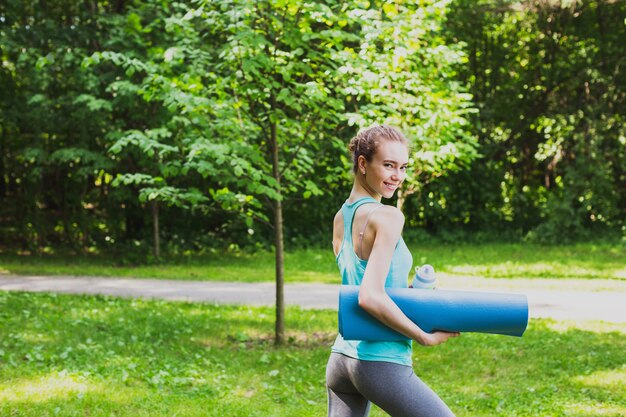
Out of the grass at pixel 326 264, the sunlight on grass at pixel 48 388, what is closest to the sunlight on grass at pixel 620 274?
the grass at pixel 326 264

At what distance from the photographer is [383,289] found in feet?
8.73

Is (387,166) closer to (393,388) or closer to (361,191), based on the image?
(361,191)

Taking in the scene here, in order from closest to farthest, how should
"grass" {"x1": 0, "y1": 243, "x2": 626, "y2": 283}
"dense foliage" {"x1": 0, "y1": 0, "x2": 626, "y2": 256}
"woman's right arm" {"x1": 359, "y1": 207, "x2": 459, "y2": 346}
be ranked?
"woman's right arm" {"x1": 359, "y1": 207, "x2": 459, "y2": 346}, "dense foliage" {"x1": 0, "y1": 0, "x2": 626, "y2": 256}, "grass" {"x1": 0, "y1": 243, "x2": 626, "y2": 283}

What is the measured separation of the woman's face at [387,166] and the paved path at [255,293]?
297 inches

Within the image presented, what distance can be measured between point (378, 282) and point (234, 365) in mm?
4969

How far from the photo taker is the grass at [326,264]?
46.4 feet

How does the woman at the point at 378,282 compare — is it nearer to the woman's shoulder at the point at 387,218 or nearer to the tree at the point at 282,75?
the woman's shoulder at the point at 387,218

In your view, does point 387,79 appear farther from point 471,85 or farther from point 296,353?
point 471,85

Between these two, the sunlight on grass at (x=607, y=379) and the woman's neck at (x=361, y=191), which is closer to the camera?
the woman's neck at (x=361, y=191)

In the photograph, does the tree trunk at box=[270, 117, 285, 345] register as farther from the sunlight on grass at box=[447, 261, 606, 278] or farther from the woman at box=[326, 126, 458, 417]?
the sunlight on grass at box=[447, 261, 606, 278]

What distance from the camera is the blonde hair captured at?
9.46ft

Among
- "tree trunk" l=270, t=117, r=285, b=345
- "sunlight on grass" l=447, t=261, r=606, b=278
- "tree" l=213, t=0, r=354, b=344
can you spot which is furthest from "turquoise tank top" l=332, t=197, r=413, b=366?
"sunlight on grass" l=447, t=261, r=606, b=278

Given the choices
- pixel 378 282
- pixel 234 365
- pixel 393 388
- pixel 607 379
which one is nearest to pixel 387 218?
pixel 378 282

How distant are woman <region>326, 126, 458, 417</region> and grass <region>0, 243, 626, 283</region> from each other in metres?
10.7
